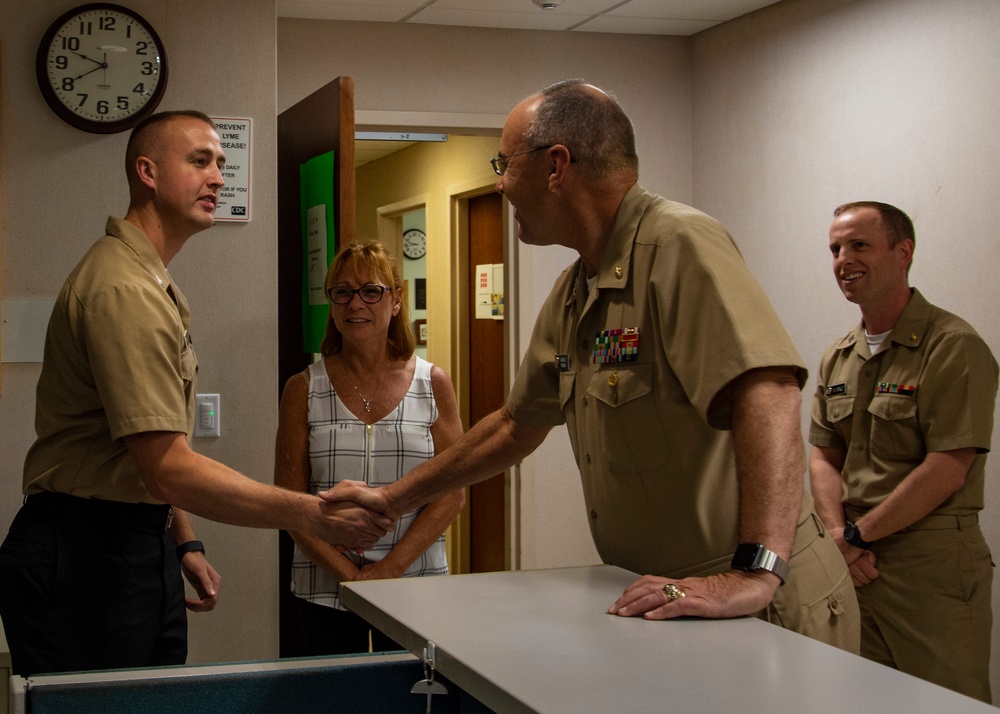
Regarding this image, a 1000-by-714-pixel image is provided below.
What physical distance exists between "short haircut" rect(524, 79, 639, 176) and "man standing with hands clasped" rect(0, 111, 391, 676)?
32.2 inches

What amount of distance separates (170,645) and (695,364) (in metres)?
1.31

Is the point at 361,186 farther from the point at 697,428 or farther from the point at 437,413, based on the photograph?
the point at 697,428

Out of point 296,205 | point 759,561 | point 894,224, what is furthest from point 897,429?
point 296,205

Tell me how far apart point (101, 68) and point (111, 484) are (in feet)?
5.50

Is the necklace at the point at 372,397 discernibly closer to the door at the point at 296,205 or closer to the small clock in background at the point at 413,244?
the door at the point at 296,205

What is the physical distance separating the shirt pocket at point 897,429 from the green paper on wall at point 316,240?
63.2 inches

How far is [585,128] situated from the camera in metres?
1.79

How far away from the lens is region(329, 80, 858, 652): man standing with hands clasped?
1465mm

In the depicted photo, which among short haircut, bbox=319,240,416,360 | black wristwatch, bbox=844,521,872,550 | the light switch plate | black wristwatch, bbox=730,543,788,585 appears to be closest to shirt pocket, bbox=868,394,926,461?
black wristwatch, bbox=844,521,872,550

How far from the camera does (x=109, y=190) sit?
3.25 metres

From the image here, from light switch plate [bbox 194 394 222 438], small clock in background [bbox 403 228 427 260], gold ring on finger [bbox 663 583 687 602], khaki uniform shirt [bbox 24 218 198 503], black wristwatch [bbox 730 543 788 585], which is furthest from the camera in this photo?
small clock in background [bbox 403 228 427 260]

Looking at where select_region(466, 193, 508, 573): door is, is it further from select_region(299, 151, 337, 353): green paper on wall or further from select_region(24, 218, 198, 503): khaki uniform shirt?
select_region(24, 218, 198, 503): khaki uniform shirt

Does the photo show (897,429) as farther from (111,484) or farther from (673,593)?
(111,484)

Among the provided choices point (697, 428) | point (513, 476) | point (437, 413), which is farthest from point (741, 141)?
point (697, 428)
